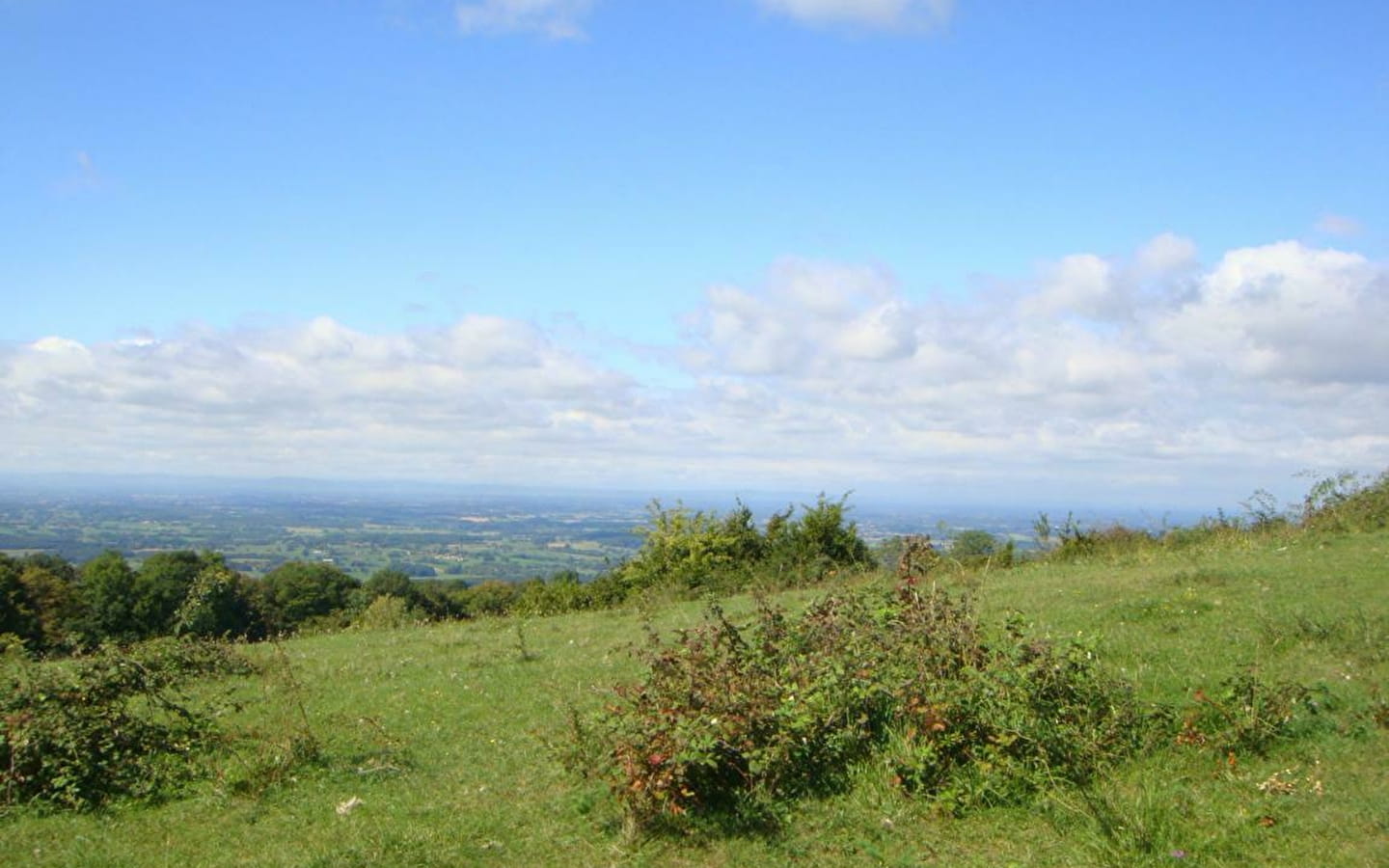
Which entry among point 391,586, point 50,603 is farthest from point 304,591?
point 50,603

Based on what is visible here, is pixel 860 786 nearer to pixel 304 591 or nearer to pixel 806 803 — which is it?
pixel 806 803

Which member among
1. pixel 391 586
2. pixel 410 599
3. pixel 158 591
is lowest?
pixel 410 599

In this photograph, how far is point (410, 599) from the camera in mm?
39594

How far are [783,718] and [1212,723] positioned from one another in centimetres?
409

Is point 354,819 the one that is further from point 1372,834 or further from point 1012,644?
point 1372,834

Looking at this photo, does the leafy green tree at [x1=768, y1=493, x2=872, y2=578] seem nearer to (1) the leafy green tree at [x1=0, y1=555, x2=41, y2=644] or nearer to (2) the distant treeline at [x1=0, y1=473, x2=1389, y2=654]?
(2) the distant treeline at [x1=0, y1=473, x2=1389, y2=654]

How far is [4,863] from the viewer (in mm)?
7023

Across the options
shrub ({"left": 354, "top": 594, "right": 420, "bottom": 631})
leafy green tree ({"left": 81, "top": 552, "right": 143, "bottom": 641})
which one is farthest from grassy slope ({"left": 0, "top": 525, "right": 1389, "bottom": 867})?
leafy green tree ({"left": 81, "top": 552, "right": 143, "bottom": 641})

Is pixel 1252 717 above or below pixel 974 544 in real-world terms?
below

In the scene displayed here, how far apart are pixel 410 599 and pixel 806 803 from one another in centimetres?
3462

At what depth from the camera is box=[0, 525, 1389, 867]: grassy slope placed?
6875 mm

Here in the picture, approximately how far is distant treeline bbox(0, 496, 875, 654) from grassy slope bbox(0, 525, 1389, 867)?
45.5ft

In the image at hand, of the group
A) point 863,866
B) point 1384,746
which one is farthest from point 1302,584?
point 863,866

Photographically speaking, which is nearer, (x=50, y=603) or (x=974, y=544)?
(x=974, y=544)
